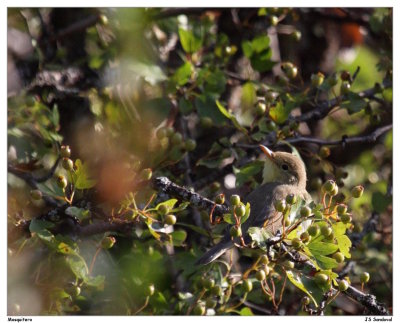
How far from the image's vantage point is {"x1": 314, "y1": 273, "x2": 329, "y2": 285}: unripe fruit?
277 centimetres

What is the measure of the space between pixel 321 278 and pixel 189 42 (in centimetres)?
183

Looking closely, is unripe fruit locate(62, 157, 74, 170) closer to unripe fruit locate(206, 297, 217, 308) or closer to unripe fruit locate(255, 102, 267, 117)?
unripe fruit locate(206, 297, 217, 308)

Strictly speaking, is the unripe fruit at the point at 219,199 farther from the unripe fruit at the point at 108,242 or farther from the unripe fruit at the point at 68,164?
the unripe fruit at the point at 68,164

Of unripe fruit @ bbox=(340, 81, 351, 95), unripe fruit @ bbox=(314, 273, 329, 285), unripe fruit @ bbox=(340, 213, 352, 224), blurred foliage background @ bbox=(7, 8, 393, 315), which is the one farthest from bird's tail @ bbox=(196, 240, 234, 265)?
unripe fruit @ bbox=(340, 81, 351, 95)

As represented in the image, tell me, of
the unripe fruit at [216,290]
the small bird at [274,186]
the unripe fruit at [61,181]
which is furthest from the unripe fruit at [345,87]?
the unripe fruit at [61,181]

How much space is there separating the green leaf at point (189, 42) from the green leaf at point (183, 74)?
0.57 feet

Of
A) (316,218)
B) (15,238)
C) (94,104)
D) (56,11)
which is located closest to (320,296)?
(316,218)

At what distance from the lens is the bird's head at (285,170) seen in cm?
418

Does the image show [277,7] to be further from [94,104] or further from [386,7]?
[94,104]

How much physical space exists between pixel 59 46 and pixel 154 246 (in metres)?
1.70

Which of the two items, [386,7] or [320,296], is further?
[386,7]

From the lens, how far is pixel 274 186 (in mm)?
4078

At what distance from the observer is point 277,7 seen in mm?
4207

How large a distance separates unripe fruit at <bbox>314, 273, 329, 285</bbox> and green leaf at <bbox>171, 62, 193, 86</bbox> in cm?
154
